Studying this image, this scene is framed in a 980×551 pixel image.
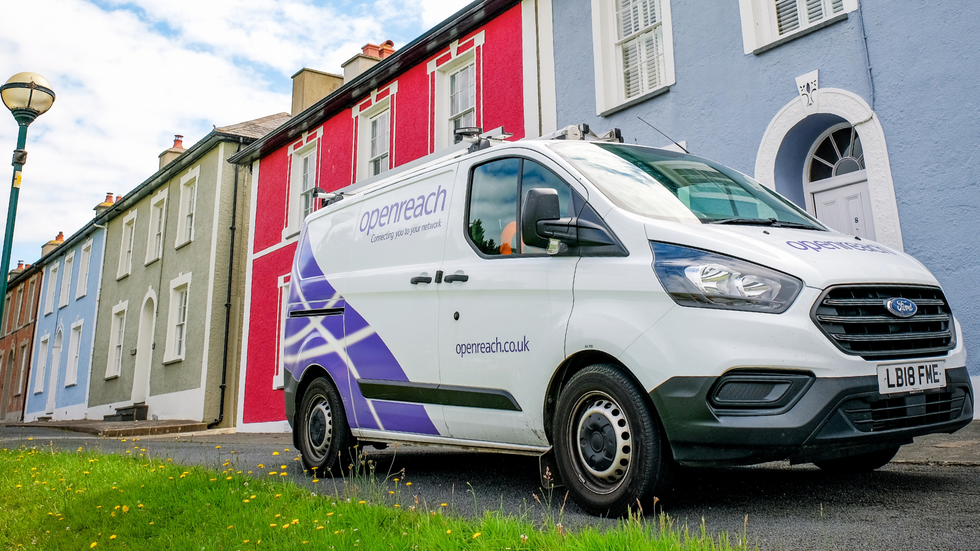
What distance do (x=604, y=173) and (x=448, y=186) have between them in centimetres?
134

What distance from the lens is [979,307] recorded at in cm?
711

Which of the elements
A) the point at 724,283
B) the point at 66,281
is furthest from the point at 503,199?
the point at 66,281

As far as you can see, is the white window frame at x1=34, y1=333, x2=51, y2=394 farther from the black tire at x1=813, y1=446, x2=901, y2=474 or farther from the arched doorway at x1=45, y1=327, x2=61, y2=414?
the black tire at x1=813, y1=446, x2=901, y2=474

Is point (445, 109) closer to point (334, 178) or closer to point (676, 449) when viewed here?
point (334, 178)

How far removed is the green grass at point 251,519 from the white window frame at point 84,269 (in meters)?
27.0

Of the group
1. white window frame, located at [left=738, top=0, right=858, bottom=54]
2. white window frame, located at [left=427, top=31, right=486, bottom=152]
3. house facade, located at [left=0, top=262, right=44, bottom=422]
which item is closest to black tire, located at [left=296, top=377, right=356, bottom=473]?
white window frame, located at [left=738, top=0, right=858, bottom=54]

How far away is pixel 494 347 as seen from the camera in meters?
4.57

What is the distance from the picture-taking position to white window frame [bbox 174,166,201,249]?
2277 centimetres

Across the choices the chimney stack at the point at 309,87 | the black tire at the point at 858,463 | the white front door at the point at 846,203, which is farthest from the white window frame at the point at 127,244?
the black tire at the point at 858,463

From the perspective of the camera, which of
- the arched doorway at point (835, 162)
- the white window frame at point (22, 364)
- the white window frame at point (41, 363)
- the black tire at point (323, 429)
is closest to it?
the black tire at point (323, 429)

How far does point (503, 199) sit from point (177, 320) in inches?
790

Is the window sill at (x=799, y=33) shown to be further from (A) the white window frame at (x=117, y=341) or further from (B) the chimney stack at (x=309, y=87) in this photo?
(A) the white window frame at (x=117, y=341)

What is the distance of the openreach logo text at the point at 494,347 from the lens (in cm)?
439

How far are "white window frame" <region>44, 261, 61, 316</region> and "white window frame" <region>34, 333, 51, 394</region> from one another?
124 centimetres
